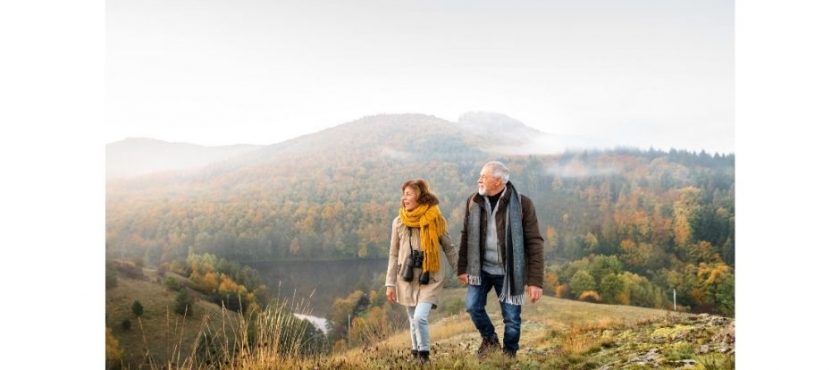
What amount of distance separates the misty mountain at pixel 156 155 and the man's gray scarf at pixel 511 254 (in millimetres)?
2961

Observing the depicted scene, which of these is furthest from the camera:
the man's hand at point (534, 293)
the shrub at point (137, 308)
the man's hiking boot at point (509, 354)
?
the shrub at point (137, 308)

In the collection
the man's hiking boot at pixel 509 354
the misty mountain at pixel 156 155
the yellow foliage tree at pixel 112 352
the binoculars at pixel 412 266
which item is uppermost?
the misty mountain at pixel 156 155

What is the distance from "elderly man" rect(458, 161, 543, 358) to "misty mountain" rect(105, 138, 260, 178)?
2929mm

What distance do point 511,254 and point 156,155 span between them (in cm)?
370

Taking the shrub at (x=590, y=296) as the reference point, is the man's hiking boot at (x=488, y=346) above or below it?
below

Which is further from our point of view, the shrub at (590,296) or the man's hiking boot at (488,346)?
the shrub at (590,296)

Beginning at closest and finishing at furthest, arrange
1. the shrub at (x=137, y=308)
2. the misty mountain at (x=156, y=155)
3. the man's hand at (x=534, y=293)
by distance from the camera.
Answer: the man's hand at (x=534, y=293) < the shrub at (x=137, y=308) < the misty mountain at (x=156, y=155)

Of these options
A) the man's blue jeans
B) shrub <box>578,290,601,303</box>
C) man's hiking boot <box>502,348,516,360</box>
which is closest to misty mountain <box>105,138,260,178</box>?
the man's blue jeans

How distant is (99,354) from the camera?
6789 millimetres

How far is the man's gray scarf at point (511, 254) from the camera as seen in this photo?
554cm

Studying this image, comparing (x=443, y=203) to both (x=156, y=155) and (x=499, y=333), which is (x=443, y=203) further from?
(x=156, y=155)

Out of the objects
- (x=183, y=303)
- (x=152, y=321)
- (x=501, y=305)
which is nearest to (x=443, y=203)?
(x=501, y=305)

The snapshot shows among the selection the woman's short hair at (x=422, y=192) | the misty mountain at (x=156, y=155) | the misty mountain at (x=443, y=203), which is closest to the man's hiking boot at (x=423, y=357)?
the woman's short hair at (x=422, y=192)

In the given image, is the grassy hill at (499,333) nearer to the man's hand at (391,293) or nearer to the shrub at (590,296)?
the shrub at (590,296)
